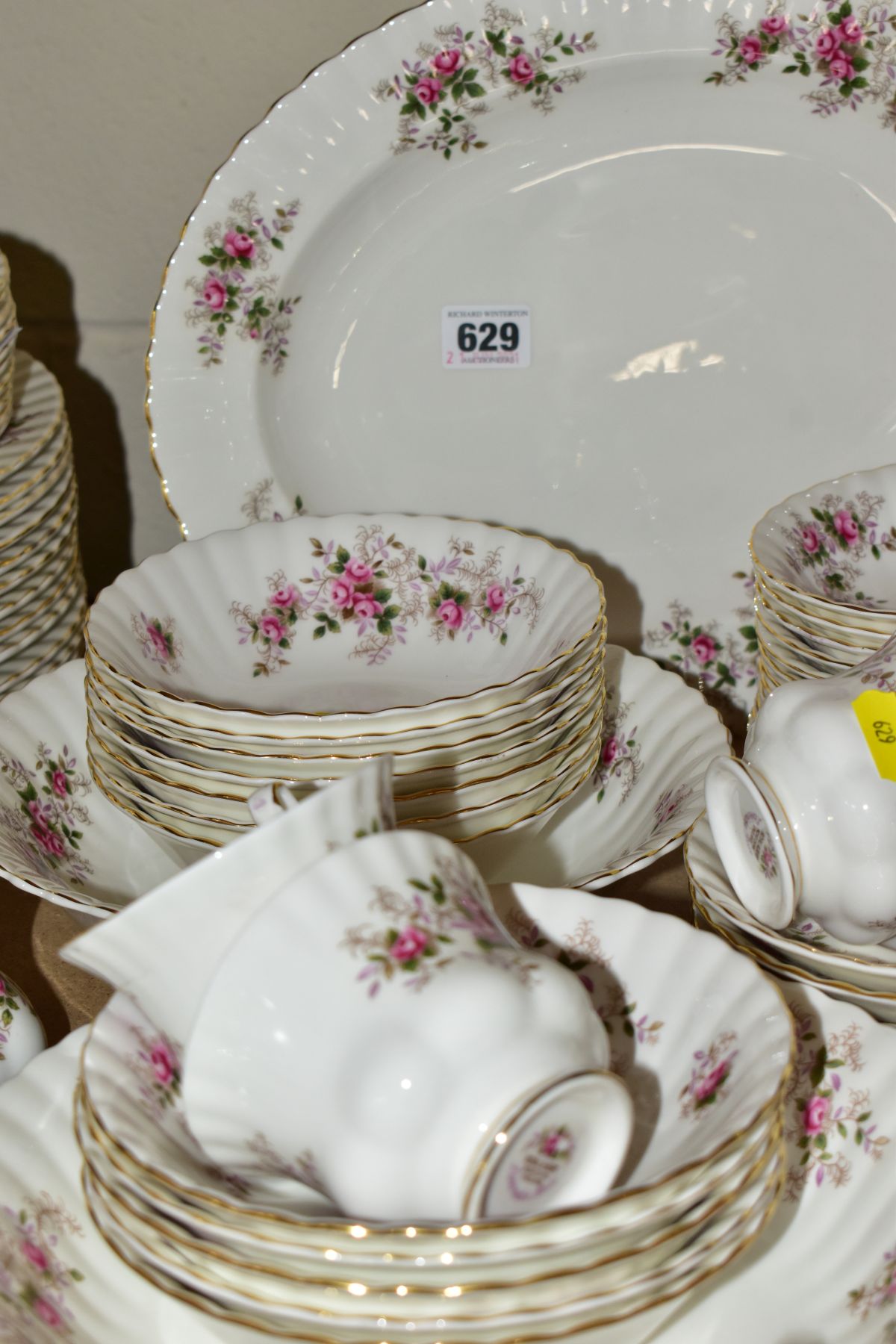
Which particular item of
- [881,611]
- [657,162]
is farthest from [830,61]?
[881,611]

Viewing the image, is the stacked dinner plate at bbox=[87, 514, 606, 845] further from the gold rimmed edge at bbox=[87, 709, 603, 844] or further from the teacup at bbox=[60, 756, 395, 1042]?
the teacup at bbox=[60, 756, 395, 1042]

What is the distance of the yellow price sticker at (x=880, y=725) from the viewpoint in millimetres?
594

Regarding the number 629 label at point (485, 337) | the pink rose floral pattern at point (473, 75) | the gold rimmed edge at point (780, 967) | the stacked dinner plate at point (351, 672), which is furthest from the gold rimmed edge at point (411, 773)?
the pink rose floral pattern at point (473, 75)

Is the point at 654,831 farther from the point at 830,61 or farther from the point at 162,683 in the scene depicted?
the point at 830,61

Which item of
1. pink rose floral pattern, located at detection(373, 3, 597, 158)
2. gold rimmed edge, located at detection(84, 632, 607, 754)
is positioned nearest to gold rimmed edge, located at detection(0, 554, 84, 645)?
gold rimmed edge, located at detection(84, 632, 607, 754)

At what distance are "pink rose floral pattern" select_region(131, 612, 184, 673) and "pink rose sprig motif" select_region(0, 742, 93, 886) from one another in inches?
3.6

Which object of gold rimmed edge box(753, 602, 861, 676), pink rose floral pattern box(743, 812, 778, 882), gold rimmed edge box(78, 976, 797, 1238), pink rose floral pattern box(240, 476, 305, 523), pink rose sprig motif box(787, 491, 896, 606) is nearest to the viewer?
gold rimmed edge box(78, 976, 797, 1238)

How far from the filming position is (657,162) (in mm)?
899

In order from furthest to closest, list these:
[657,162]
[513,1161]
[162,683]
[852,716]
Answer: [657,162], [162,683], [852,716], [513,1161]

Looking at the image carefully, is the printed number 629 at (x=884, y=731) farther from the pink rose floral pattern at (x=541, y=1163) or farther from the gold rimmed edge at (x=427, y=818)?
the pink rose floral pattern at (x=541, y=1163)

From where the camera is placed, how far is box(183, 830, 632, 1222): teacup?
0.42m

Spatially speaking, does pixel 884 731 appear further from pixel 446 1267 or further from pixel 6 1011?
pixel 6 1011

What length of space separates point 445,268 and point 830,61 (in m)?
0.29

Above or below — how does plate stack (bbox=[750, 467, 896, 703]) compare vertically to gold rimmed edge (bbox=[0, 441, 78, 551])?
below
